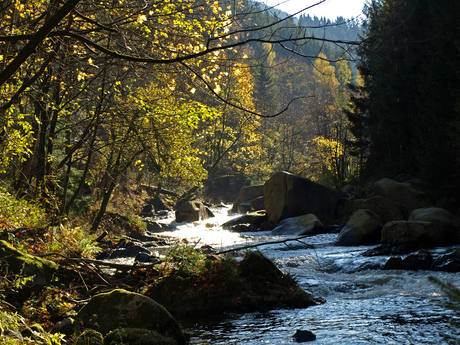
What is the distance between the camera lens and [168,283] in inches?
246

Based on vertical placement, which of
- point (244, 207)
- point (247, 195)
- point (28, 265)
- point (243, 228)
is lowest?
point (243, 228)

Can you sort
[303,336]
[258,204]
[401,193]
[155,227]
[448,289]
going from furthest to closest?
[258,204] < [155,227] < [401,193] < [303,336] < [448,289]

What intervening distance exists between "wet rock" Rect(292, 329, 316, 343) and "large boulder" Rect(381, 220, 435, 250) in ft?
20.2

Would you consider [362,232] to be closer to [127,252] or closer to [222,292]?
[222,292]

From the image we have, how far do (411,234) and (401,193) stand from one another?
542cm

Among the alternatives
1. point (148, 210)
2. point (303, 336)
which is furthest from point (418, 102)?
point (148, 210)

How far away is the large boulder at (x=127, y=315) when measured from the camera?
4.57 metres

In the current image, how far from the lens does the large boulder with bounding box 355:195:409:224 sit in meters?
12.9

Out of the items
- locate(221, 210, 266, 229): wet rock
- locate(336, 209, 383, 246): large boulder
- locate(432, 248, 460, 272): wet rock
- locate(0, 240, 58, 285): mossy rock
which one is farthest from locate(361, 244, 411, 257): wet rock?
locate(221, 210, 266, 229): wet rock

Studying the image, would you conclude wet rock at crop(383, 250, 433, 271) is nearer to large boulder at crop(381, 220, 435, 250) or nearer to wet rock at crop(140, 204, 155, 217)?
large boulder at crop(381, 220, 435, 250)

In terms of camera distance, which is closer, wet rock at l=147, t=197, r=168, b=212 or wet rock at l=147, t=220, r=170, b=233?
wet rock at l=147, t=220, r=170, b=233

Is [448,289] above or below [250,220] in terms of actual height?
above

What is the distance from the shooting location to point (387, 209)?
43.1 ft

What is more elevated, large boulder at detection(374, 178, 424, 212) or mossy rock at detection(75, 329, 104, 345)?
large boulder at detection(374, 178, 424, 212)
